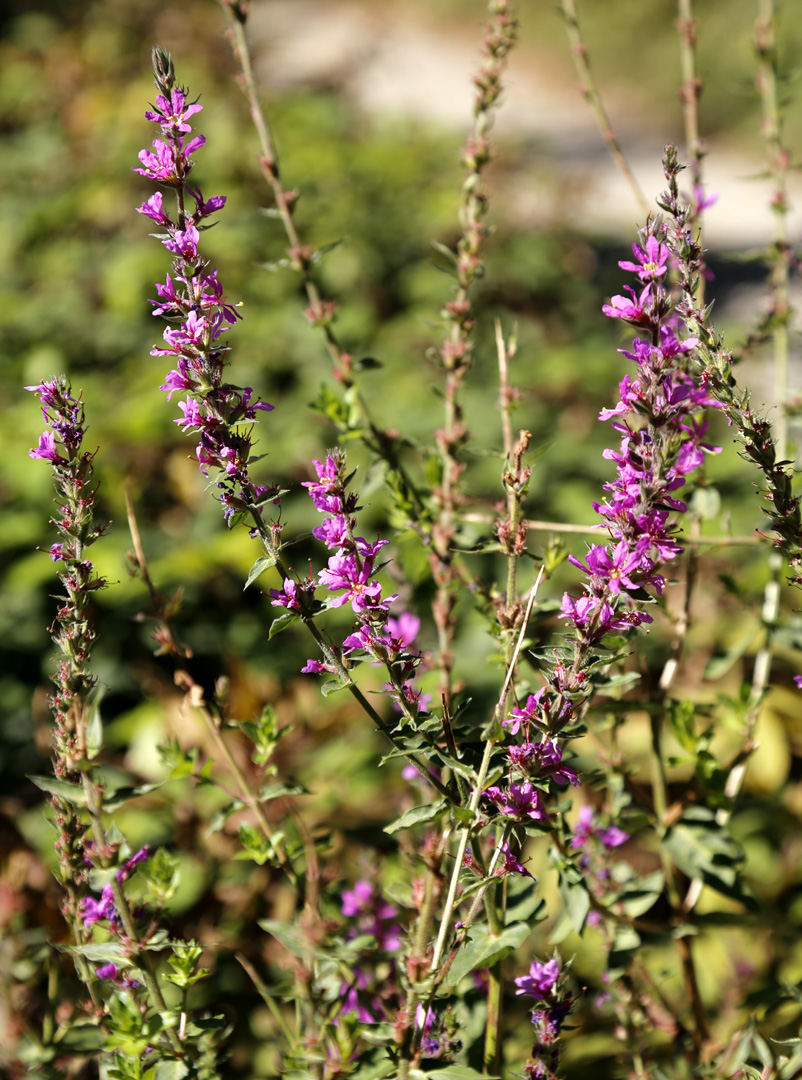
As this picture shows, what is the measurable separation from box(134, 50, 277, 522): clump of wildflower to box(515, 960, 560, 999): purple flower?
617mm

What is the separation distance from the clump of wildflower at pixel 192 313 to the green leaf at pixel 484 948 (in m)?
0.53

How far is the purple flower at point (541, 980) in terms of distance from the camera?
1057mm

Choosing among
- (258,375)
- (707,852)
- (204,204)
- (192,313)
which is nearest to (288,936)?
(707,852)

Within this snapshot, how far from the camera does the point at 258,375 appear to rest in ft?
13.9

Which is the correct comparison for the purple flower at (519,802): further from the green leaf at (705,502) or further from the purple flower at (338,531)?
the green leaf at (705,502)

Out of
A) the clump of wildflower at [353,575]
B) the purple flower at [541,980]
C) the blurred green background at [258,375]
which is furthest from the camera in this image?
the blurred green background at [258,375]

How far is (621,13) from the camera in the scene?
41.5ft

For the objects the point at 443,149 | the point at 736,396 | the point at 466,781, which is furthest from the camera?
the point at 443,149

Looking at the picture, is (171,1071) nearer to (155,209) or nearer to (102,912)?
(102,912)

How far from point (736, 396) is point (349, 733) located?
2256 mm

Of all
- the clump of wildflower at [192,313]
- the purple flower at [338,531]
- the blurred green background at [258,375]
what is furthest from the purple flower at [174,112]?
the blurred green background at [258,375]

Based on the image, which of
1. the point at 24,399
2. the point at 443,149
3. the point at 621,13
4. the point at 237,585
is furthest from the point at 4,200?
the point at 621,13

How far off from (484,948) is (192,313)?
75cm

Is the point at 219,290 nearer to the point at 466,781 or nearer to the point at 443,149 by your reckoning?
the point at 466,781
